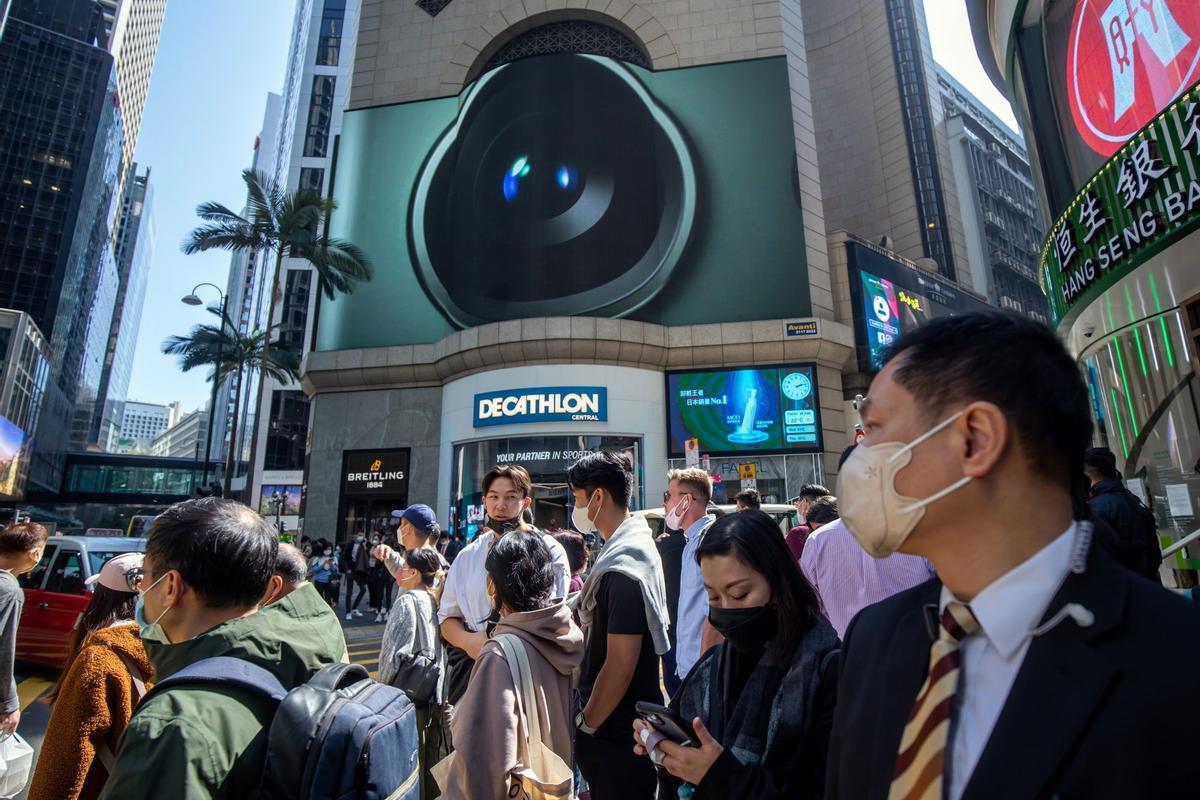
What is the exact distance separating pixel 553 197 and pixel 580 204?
1077 mm

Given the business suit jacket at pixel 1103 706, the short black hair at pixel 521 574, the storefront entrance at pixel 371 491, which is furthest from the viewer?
the storefront entrance at pixel 371 491

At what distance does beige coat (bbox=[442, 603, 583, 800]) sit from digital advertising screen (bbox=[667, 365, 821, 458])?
19.7m

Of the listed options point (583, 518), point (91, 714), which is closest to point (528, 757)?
point (91, 714)

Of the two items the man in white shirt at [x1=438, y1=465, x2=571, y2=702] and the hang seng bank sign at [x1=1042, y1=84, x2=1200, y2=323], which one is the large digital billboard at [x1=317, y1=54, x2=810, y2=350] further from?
the man in white shirt at [x1=438, y1=465, x2=571, y2=702]

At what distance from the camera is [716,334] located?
75.4ft

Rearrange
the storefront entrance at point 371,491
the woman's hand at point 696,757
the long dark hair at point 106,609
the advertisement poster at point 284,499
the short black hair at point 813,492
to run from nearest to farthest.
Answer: the woman's hand at point 696,757, the long dark hair at point 106,609, the short black hair at point 813,492, the storefront entrance at point 371,491, the advertisement poster at point 284,499

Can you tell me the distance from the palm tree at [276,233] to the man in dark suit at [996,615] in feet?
78.1

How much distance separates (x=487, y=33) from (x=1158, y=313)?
27.0 m

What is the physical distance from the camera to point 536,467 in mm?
21203

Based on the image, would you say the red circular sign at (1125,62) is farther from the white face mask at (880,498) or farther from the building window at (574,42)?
the building window at (574,42)

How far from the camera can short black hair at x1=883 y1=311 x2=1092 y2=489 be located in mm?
1235

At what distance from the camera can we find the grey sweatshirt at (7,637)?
158 inches

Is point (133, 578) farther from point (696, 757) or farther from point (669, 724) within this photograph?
point (696, 757)

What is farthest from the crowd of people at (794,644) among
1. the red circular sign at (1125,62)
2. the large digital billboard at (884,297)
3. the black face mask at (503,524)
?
the large digital billboard at (884,297)
